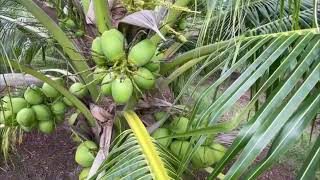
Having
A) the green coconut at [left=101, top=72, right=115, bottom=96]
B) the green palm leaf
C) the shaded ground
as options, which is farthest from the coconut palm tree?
the shaded ground

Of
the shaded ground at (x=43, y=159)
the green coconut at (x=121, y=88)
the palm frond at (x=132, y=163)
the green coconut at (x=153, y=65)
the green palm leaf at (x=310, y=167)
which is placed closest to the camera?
the green palm leaf at (x=310, y=167)

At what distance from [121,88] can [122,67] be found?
0.06 meters

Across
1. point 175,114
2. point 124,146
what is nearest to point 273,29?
point 175,114

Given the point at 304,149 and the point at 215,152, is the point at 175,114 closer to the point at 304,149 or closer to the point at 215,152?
the point at 215,152

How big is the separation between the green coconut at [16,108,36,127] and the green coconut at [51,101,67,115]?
0.08m

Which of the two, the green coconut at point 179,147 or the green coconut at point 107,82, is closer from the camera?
the green coconut at point 107,82

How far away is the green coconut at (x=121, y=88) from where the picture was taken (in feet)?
3.43

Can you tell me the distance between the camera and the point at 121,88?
1045mm

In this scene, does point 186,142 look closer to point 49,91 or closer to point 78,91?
point 78,91

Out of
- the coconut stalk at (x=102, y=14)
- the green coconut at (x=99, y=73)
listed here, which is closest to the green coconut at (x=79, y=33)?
the coconut stalk at (x=102, y=14)

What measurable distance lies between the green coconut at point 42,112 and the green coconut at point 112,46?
1.44 ft

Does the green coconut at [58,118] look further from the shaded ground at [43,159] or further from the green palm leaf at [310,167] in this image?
the shaded ground at [43,159]

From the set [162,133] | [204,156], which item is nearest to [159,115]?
[162,133]

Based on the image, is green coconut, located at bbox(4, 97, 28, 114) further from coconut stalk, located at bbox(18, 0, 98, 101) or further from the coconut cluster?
coconut stalk, located at bbox(18, 0, 98, 101)
